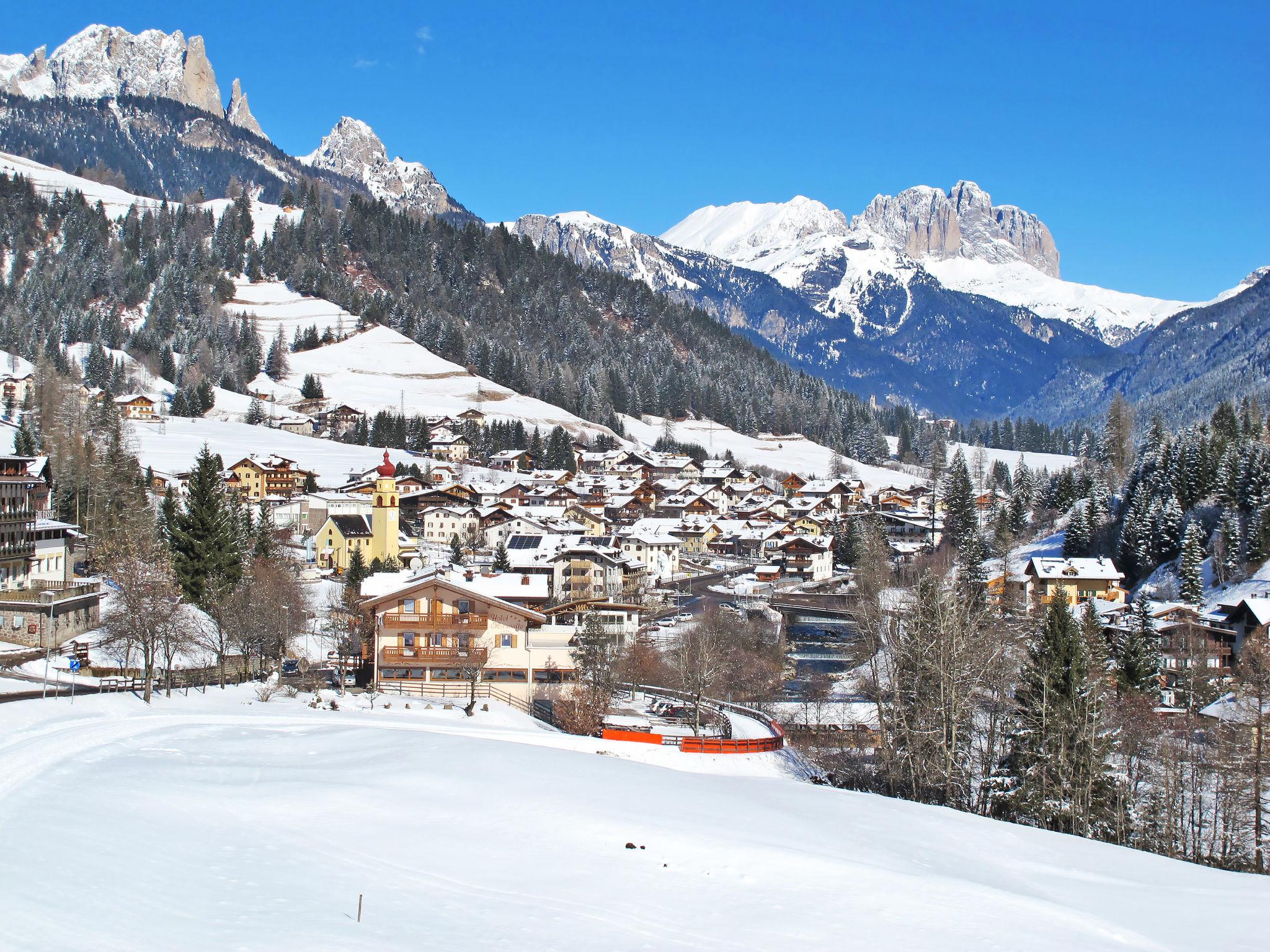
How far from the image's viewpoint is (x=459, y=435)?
134 metres

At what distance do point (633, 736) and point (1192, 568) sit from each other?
41.6 metres

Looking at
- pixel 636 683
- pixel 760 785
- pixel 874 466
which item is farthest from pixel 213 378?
pixel 760 785

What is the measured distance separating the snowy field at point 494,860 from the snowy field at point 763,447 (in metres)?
130

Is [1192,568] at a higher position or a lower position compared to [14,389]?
lower

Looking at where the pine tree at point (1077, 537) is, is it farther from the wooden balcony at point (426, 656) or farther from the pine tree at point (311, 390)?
the pine tree at point (311, 390)

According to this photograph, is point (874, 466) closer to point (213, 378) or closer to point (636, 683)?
point (213, 378)

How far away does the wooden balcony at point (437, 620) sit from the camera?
38.8 metres

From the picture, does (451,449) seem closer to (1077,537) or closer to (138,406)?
(138,406)

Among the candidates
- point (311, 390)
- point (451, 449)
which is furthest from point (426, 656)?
point (311, 390)

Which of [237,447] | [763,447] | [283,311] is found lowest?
[237,447]

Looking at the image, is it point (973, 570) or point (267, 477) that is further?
point (267, 477)

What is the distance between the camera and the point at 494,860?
1644cm

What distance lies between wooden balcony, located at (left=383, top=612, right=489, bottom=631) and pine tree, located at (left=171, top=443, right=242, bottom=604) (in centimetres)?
884

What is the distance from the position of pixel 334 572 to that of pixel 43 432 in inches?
1046
